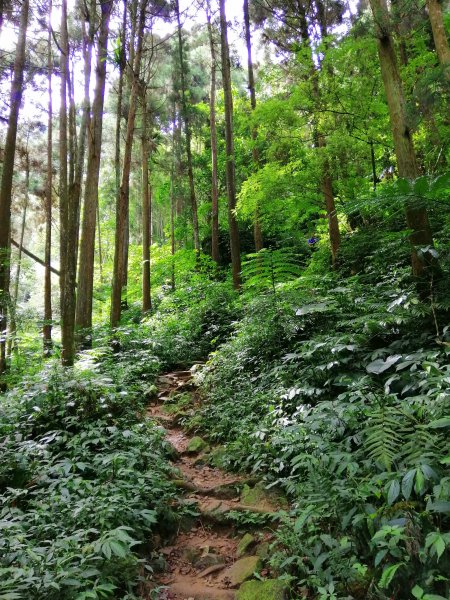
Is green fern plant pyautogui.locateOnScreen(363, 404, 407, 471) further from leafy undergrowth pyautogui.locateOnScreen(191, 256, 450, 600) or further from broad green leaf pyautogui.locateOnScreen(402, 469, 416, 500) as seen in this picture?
broad green leaf pyautogui.locateOnScreen(402, 469, 416, 500)

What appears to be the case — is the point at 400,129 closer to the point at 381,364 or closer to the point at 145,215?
the point at 381,364

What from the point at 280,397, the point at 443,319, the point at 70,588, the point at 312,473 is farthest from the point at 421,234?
the point at 70,588

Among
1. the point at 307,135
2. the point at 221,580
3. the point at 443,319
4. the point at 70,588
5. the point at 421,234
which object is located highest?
the point at 307,135

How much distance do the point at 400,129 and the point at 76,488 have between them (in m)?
5.25

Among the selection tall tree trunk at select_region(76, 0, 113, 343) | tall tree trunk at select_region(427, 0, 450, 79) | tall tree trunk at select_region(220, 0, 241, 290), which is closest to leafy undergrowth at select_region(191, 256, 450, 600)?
tall tree trunk at select_region(427, 0, 450, 79)

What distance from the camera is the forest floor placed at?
2988mm

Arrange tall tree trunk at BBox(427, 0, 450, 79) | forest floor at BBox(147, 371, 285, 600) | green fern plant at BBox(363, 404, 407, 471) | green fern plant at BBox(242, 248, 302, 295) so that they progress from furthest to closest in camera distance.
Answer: green fern plant at BBox(242, 248, 302, 295)
tall tree trunk at BBox(427, 0, 450, 79)
forest floor at BBox(147, 371, 285, 600)
green fern plant at BBox(363, 404, 407, 471)

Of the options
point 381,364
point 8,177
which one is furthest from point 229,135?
point 381,364

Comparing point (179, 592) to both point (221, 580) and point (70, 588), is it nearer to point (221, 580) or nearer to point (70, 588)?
point (221, 580)

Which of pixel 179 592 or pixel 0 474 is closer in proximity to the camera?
pixel 179 592

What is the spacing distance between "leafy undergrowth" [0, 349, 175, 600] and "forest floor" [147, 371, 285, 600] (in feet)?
0.93

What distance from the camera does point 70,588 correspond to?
2.41m

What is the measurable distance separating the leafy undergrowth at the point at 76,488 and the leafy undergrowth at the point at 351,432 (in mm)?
1081

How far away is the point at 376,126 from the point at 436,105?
1164 mm
